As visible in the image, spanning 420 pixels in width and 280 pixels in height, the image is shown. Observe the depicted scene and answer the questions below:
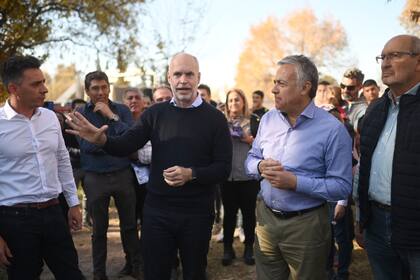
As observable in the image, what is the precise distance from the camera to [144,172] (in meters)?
4.72

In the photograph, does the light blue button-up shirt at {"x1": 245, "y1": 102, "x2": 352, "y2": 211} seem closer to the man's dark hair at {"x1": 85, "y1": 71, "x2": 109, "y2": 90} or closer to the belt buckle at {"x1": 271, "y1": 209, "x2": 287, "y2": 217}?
the belt buckle at {"x1": 271, "y1": 209, "x2": 287, "y2": 217}

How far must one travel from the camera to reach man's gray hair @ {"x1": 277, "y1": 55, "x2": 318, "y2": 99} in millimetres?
2736

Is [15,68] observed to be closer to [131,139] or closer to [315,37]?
[131,139]

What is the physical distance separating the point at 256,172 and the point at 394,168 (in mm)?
912

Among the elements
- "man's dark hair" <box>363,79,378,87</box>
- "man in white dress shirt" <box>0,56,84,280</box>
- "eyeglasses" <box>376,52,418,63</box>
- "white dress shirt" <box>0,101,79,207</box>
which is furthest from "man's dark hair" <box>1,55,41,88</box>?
"man's dark hair" <box>363,79,378,87</box>

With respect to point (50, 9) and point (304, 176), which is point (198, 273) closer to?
point (304, 176)

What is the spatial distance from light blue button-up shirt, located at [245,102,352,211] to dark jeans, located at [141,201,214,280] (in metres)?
0.63

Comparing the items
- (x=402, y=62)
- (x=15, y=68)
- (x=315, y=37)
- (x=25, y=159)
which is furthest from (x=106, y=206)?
(x=315, y=37)

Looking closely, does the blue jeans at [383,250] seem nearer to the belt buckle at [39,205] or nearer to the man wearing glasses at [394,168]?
the man wearing glasses at [394,168]

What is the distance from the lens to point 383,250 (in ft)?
9.08

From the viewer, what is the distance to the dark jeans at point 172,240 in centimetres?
310

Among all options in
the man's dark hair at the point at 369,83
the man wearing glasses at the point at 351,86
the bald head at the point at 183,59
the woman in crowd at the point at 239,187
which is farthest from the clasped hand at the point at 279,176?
the man's dark hair at the point at 369,83

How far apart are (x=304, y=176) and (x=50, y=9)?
10.7 metres

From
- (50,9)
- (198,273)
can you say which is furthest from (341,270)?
(50,9)
